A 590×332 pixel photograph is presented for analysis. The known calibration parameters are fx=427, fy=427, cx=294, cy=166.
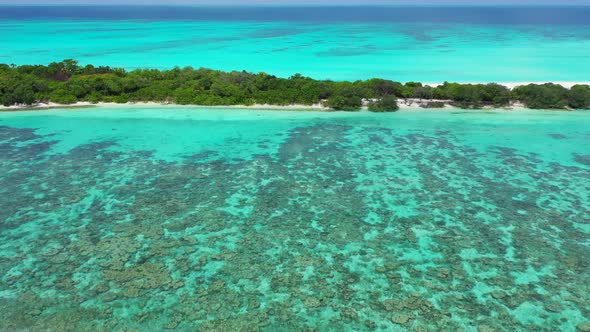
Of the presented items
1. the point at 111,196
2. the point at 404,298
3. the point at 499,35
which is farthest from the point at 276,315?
the point at 499,35

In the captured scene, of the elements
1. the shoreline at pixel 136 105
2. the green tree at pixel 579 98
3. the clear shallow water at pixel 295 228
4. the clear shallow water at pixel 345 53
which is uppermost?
the clear shallow water at pixel 345 53

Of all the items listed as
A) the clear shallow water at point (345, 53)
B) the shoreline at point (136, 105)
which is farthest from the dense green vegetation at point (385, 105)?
the clear shallow water at point (345, 53)

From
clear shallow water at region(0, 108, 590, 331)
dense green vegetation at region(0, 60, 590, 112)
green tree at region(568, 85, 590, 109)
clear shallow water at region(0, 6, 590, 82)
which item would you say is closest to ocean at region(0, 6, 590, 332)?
clear shallow water at region(0, 108, 590, 331)

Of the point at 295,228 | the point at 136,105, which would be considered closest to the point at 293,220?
the point at 295,228

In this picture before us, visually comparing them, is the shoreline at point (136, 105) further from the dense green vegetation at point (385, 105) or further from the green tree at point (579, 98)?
the green tree at point (579, 98)

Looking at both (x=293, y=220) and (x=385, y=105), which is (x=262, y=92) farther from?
(x=293, y=220)

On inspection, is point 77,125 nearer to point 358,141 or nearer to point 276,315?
point 358,141
